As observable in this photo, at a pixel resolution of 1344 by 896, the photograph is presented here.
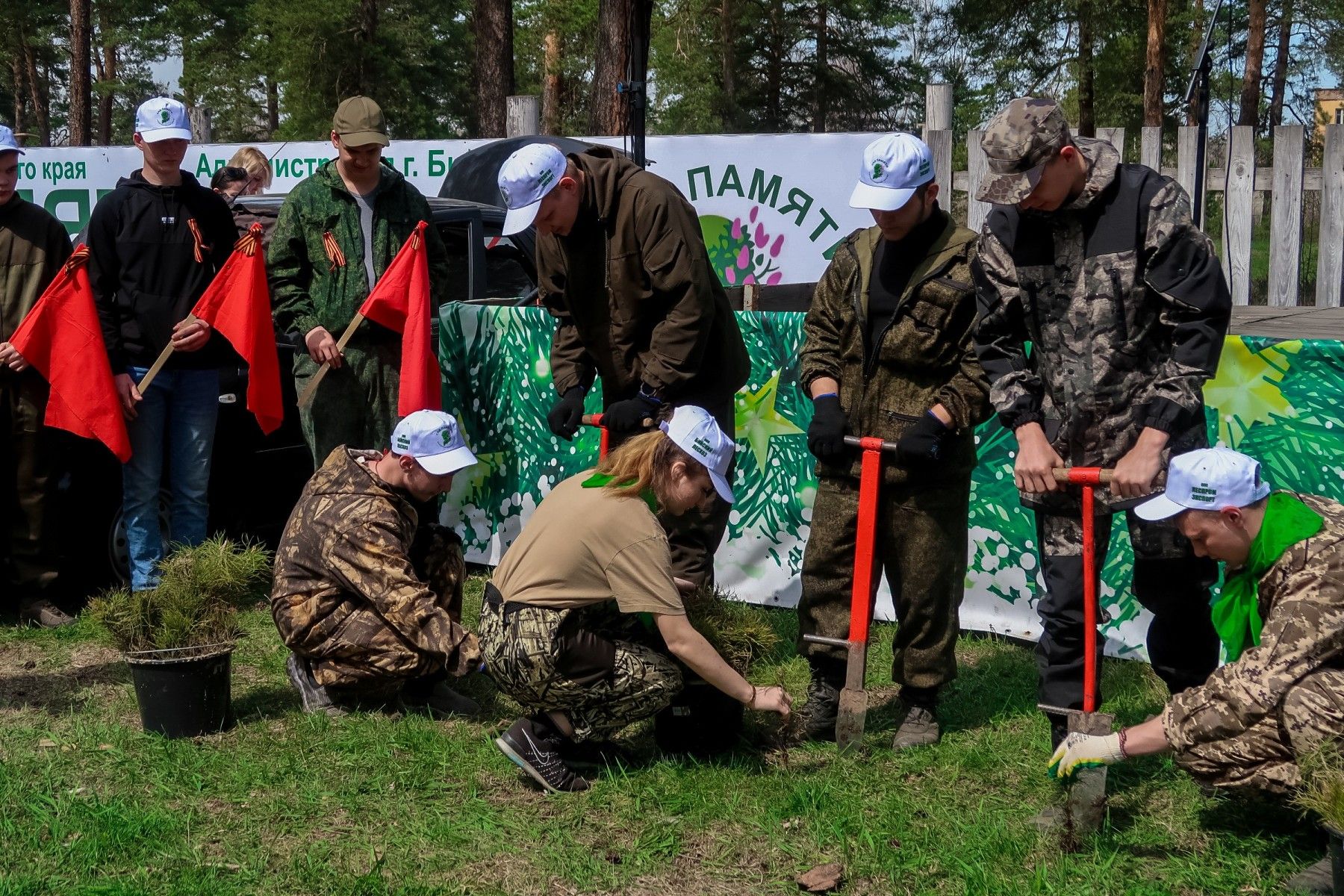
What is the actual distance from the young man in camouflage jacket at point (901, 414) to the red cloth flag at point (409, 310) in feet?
6.73

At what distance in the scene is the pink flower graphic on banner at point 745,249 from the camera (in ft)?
32.0

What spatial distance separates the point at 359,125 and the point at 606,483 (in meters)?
2.59

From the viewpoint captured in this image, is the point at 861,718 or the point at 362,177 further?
the point at 362,177

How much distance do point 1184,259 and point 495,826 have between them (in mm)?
2403

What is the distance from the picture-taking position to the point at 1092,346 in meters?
3.79

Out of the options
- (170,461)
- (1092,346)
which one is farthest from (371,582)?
(1092,346)

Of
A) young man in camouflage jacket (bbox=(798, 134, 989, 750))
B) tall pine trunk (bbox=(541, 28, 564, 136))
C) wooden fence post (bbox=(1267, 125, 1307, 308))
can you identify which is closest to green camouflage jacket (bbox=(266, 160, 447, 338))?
young man in camouflage jacket (bbox=(798, 134, 989, 750))

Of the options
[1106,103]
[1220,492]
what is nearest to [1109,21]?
[1106,103]

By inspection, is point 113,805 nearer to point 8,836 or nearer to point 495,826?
point 8,836

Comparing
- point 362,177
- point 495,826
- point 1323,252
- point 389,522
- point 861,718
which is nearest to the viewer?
point 495,826

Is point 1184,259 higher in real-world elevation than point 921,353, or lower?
higher

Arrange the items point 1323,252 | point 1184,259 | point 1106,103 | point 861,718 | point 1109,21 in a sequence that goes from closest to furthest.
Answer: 1. point 1184,259
2. point 861,718
3. point 1323,252
4. point 1109,21
5. point 1106,103

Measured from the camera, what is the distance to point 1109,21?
82.7 ft

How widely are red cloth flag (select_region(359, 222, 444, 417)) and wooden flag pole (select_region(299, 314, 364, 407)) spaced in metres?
0.06
